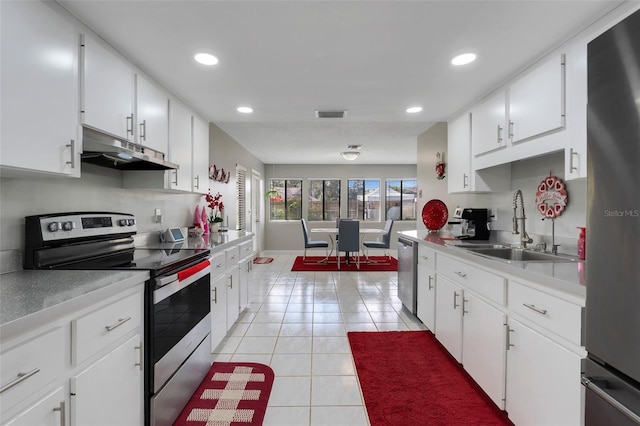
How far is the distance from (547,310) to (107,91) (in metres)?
2.59

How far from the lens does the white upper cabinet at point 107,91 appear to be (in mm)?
1644

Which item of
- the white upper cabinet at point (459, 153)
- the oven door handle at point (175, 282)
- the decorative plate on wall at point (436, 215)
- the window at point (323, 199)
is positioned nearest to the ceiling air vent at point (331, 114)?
the white upper cabinet at point (459, 153)

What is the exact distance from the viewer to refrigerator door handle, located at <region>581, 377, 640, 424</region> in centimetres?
90

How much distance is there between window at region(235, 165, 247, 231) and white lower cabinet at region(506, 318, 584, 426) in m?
4.82

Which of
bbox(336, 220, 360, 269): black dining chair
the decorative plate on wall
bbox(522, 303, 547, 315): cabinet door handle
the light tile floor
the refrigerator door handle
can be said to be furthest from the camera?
bbox(336, 220, 360, 269): black dining chair

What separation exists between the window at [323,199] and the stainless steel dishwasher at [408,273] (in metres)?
4.86

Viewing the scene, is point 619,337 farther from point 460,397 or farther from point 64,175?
point 64,175

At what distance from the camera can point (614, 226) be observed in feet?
3.02

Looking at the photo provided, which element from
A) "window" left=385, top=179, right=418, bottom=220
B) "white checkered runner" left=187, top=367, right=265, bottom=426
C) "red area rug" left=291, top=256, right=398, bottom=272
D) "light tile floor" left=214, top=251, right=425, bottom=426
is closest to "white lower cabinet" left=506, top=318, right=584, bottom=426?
"light tile floor" left=214, top=251, right=425, bottom=426

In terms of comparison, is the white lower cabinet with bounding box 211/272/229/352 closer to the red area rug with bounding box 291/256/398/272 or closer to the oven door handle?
the oven door handle

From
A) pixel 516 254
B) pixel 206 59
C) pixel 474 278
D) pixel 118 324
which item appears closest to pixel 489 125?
pixel 516 254

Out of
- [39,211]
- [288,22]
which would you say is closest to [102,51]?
[39,211]

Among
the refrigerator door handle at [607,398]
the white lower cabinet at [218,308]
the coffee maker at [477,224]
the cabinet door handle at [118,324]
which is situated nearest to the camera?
the refrigerator door handle at [607,398]

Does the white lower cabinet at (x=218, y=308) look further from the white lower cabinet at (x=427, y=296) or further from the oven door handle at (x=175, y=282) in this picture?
the white lower cabinet at (x=427, y=296)
